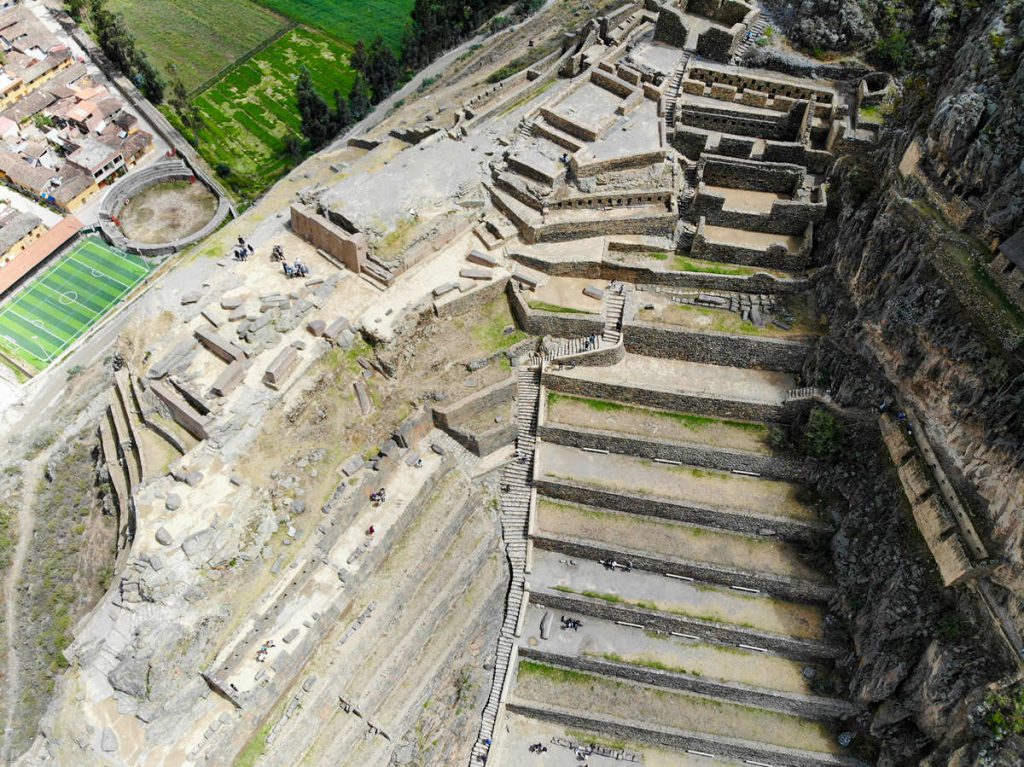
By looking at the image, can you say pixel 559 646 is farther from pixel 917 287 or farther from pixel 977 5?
pixel 977 5

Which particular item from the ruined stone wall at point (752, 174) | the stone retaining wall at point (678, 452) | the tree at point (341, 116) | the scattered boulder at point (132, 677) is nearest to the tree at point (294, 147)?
the tree at point (341, 116)

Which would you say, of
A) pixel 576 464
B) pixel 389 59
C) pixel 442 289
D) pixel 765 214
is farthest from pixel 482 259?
pixel 389 59

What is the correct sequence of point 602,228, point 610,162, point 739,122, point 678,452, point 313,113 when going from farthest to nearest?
point 313,113 < point 739,122 < point 610,162 < point 602,228 < point 678,452

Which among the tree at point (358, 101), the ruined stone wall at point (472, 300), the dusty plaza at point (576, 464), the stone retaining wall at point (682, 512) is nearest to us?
the dusty plaza at point (576, 464)

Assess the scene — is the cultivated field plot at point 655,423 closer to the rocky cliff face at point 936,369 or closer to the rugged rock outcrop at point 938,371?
the rugged rock outcrop at point 938,371

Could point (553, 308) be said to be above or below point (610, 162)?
below

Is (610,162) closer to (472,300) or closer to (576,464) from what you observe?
(472,300)
